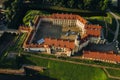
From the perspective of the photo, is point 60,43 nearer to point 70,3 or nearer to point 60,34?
point 60,34

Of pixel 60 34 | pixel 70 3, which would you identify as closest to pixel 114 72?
pixel 60 34

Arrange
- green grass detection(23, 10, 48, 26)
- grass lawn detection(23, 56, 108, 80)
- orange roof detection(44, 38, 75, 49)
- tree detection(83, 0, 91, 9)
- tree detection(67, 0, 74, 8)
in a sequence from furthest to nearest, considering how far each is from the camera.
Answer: tree detection(67, 0, 74, 8), tree detection(83, 0, 91, 9), green grass detection(23, 10, 48, 26), orange roof detection(44, 38, 75, 49), grass lawn detection(23, 56, 108, 80)

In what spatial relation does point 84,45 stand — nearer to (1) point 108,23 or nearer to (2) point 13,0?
(1) point 108,23

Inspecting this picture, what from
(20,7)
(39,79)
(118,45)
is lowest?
(39,79)

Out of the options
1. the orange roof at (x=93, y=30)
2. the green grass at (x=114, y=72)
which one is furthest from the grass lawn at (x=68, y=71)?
the orange roof at (x=93, y=30)

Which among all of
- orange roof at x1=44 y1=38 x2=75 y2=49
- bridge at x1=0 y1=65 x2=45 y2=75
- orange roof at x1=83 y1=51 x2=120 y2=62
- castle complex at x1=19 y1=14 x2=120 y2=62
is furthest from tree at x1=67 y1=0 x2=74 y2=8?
bridge at x1=0 y1=65 x2=45 y2=75

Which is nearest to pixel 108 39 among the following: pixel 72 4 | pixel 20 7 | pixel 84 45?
pixel 84 45

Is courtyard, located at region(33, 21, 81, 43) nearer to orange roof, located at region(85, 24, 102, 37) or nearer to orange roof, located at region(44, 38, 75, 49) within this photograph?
orange roof, located at region(85, 24, 102, 37)

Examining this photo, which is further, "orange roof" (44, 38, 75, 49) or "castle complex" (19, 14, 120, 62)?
"castle complex" (19, 14, 120, 62)

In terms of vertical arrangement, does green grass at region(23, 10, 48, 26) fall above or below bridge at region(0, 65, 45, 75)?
above
